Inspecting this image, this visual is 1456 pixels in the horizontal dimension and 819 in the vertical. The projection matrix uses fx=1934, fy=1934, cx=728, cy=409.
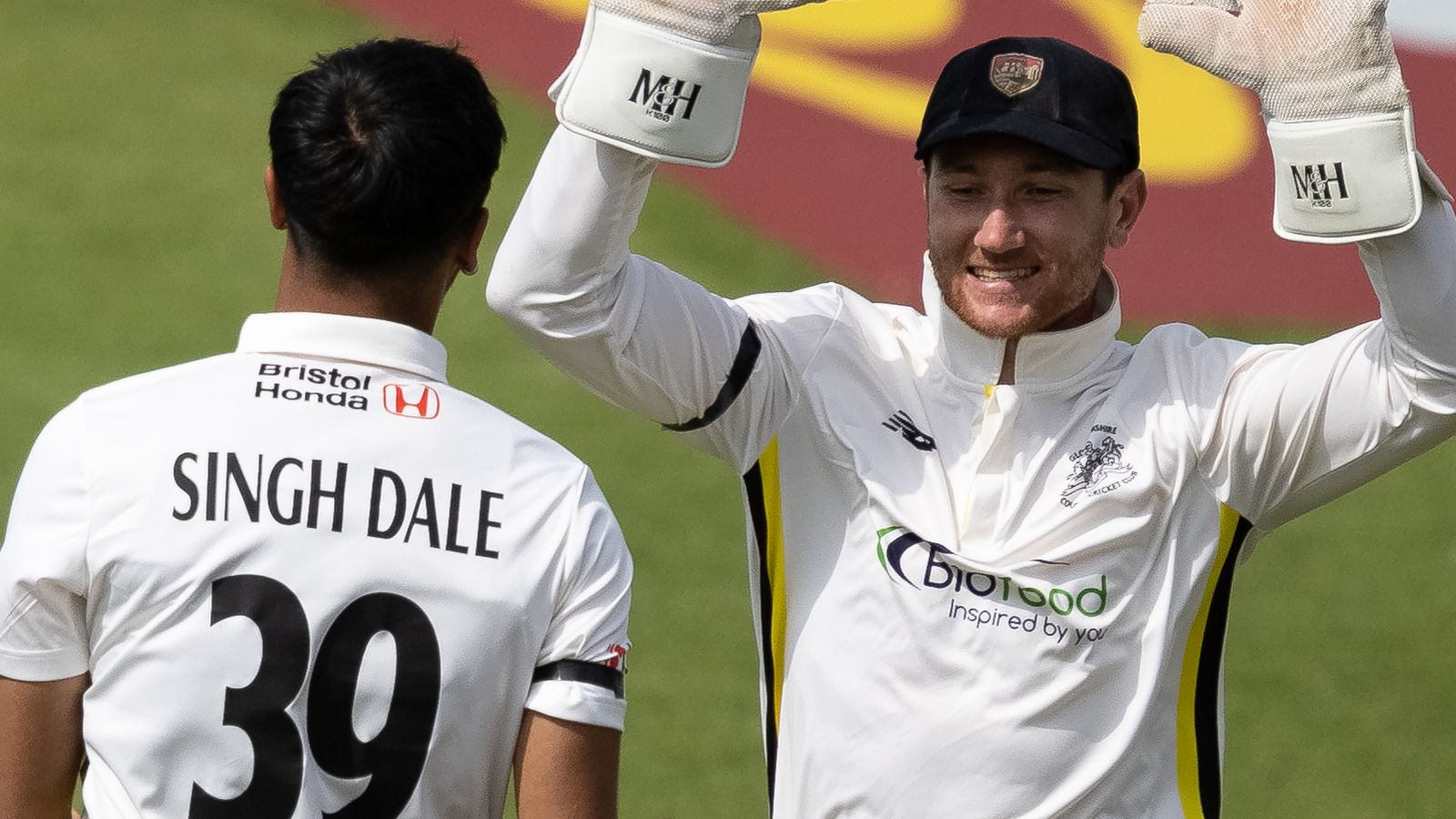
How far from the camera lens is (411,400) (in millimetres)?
2020

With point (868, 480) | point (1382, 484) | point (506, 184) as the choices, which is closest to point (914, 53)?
point (506, 184)

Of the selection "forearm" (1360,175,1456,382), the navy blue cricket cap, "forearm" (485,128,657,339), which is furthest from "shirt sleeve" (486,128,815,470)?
"forearm" (1360,175,1456,382)

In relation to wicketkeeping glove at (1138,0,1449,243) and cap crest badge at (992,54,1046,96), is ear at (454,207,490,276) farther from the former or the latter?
wicketkeeping glove at (1138,0,1449,243)

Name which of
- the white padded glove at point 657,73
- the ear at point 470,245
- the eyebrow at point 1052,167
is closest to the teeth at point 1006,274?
the eyebrow at point 1052,167

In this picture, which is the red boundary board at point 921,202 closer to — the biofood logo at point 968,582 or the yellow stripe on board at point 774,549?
the yellow stripe on board at point 774,549

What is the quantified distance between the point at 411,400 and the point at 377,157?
0.26 m

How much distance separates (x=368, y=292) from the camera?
6.73ft

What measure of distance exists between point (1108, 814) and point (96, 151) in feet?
20.2

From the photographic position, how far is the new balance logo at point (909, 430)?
8.53 feet

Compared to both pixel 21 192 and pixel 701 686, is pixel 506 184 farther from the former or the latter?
pixel 701 686

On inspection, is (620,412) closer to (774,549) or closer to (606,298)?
(774,549)

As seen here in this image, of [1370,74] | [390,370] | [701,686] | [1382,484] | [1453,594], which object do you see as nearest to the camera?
[390,370]

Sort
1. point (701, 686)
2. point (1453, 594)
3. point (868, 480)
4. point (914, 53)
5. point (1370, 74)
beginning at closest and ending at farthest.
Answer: point (1370, 74), point (868, 480), point (701, 686), point (1453, 594), point (914, 53)

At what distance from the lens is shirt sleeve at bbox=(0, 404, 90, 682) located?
189 cm
